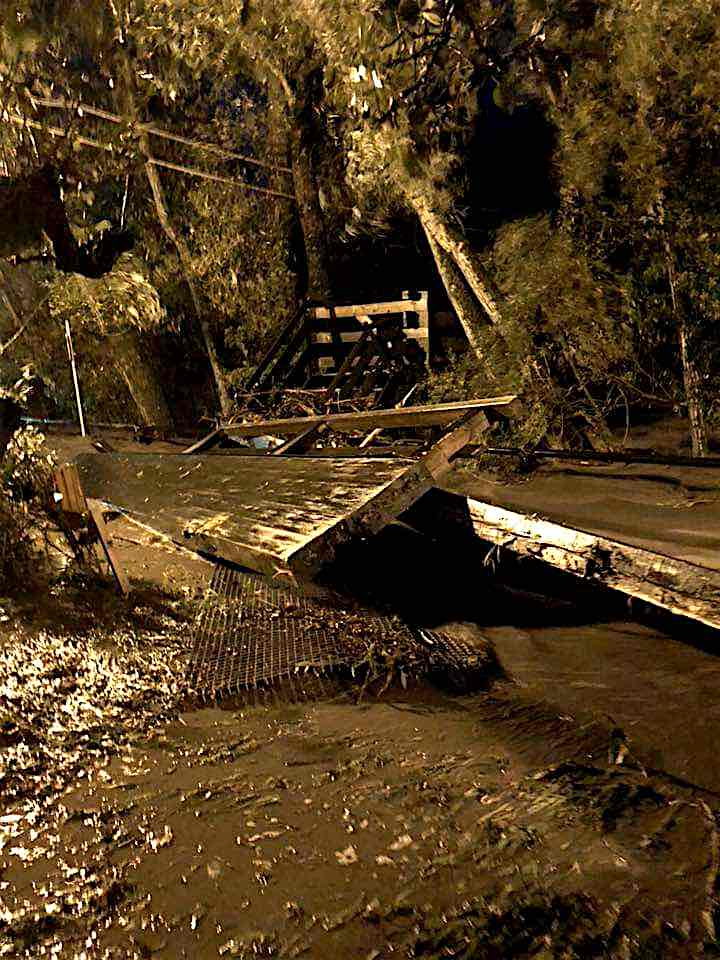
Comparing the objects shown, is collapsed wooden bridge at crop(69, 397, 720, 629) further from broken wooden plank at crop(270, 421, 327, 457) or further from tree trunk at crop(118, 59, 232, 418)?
tree trunk at crop(118, 59, 232, 418)

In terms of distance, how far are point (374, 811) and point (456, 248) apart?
9699mm

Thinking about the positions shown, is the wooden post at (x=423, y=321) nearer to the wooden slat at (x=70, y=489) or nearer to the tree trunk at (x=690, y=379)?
the tree trunk at (x=690, y=379)

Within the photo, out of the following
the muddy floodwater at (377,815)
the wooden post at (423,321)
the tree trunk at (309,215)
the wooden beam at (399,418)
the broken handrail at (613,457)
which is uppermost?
the tree trunk at (309,215)

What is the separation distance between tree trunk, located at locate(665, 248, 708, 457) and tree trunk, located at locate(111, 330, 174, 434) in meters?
9.86

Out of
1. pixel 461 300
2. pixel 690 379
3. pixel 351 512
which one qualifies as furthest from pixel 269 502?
pixel 461 300

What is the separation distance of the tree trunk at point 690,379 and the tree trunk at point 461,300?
2.82 m

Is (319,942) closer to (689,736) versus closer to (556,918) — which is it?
(556,918)

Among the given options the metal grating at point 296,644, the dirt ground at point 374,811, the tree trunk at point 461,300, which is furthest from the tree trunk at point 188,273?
the dirt ground at point 374,811

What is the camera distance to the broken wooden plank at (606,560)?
3033mm

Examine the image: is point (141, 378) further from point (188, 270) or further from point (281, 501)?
point (281, 501)

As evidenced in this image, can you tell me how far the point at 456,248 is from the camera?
36.0ft

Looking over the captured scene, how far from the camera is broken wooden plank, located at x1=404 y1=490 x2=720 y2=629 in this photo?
9.95 feet

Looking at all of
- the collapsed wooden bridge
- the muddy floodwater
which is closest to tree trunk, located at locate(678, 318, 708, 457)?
the collapsed wooden bridge

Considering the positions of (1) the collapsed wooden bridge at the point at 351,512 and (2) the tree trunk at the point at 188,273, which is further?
(2) the tree trunk at the point at 188,273
